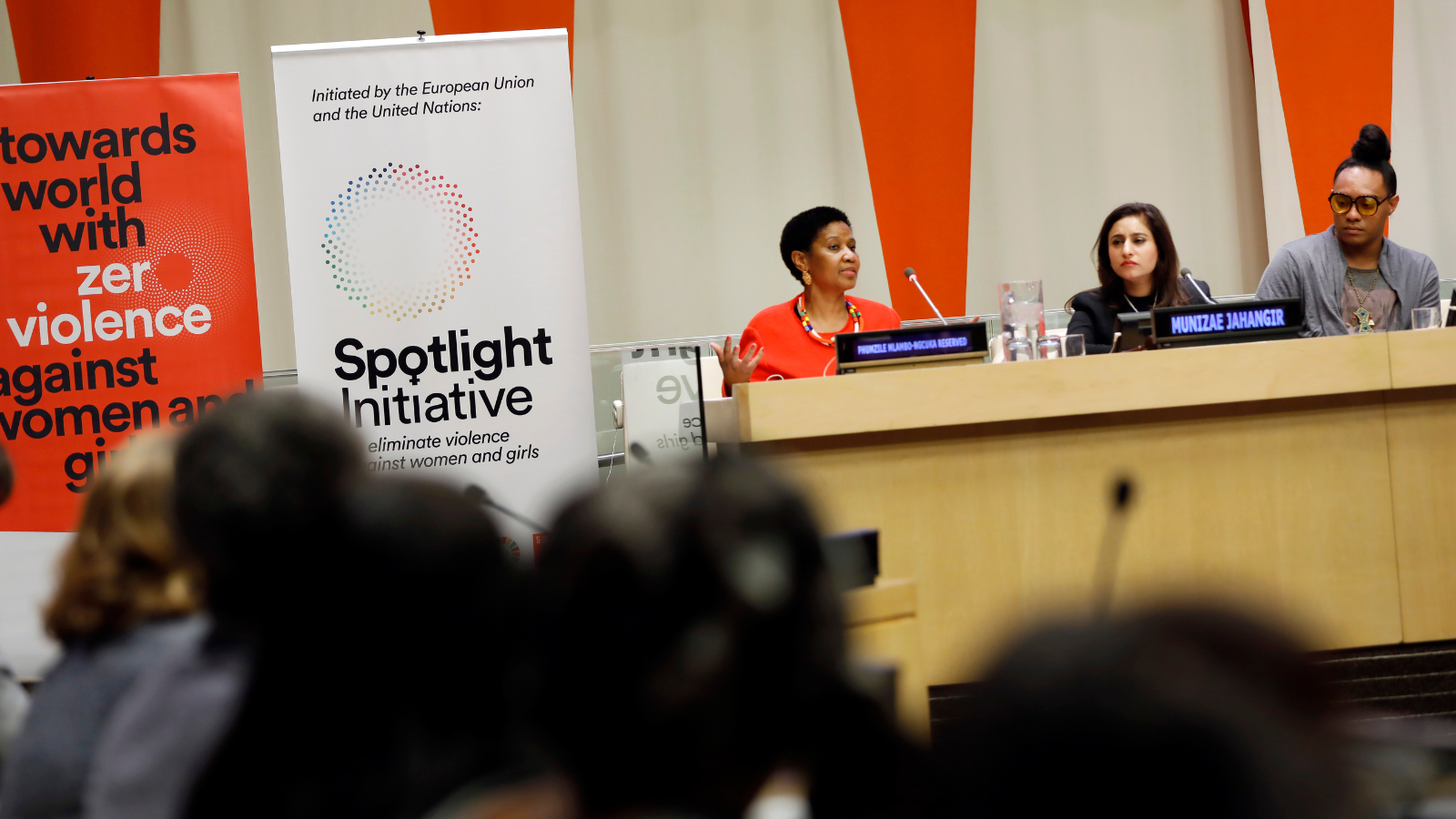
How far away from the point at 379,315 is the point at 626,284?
2247mm

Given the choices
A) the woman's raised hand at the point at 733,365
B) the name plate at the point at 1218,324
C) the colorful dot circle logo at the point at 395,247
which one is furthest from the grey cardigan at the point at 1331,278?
the colorful dot circle logo at the point at 395,247

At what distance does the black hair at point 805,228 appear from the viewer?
4090 mm

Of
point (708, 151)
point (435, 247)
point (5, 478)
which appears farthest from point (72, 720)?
point (708, 151)

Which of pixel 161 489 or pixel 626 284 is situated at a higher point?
pixel 626 284

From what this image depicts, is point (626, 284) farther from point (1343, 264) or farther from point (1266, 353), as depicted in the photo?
point (1266, 353)

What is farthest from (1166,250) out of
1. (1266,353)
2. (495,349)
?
(495,349)

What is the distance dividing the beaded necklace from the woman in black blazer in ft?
2.41

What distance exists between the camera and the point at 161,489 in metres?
1.07

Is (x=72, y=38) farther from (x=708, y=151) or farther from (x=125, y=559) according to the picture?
(x=125, y=559)

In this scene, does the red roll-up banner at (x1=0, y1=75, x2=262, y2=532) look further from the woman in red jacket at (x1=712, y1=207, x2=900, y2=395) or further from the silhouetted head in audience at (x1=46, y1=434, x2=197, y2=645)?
the silhouetted head in audience at (x1=46, y1=434, x2=197, y2=645)

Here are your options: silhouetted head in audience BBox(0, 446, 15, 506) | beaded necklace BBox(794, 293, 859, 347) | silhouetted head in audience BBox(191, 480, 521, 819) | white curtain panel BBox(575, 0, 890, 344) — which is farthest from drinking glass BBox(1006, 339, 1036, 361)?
white curtain panel BBox(575, 0, 890, 344)

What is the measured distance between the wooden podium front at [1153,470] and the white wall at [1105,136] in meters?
3.19

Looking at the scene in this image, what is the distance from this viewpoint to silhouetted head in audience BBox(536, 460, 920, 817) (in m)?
0.57

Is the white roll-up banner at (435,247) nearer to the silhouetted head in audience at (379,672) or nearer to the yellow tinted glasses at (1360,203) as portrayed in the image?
the yellow tinted glasses at (1360,203)
